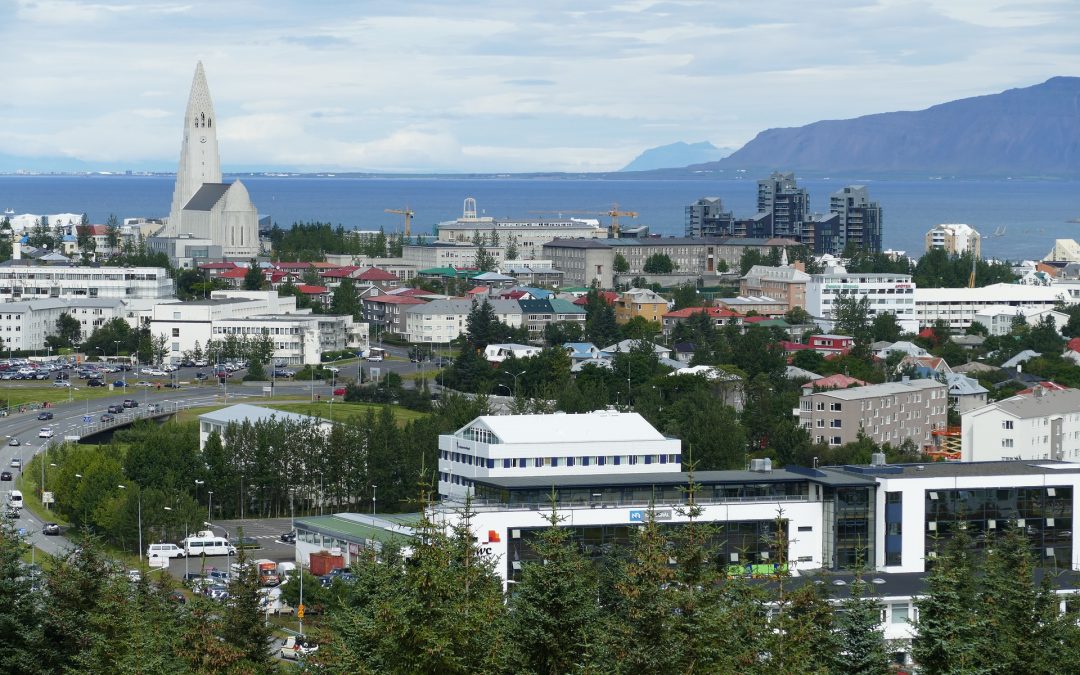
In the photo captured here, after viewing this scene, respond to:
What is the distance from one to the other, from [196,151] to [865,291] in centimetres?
3003

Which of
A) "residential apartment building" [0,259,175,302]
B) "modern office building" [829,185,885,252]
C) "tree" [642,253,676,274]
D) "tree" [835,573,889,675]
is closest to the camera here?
"tree" [835,573,889,675]

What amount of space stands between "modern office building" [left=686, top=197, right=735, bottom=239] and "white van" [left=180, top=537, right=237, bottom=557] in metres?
63.1

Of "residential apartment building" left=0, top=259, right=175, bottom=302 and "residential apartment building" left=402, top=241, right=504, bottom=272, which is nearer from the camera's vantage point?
"residential apartment building" left=0, top=259, right=175, bottom=302

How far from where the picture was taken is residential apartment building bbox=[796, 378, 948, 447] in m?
36.0

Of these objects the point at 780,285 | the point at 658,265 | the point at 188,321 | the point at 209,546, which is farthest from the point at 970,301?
the point at 209,546

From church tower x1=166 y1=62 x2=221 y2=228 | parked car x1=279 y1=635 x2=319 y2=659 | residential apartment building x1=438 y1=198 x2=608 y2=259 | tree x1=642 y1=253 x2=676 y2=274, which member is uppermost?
church tower x1=166 y1=62 x2=221 y2=228

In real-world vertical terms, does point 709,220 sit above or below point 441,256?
above

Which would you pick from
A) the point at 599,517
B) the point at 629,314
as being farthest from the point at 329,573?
the point at 629,314

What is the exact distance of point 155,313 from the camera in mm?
52281

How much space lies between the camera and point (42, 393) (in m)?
43.7

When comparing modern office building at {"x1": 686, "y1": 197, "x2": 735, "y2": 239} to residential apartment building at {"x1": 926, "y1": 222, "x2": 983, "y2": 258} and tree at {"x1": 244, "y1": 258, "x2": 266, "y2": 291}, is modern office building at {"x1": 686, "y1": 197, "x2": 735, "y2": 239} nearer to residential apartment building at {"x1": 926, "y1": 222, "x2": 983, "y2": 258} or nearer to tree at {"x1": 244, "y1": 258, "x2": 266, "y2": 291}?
residential apartment building at {"x1": 926, "y1": 222, "x2": 983, "y2": 258}

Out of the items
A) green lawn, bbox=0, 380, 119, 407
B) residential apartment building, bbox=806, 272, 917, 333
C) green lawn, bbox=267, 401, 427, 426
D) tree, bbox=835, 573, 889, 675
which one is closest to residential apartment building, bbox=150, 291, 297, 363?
green lawn, bbox=0, 380, 119, 407

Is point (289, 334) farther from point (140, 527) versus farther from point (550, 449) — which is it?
point (550, 449)

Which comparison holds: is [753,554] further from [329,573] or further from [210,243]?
A: [210,243]
